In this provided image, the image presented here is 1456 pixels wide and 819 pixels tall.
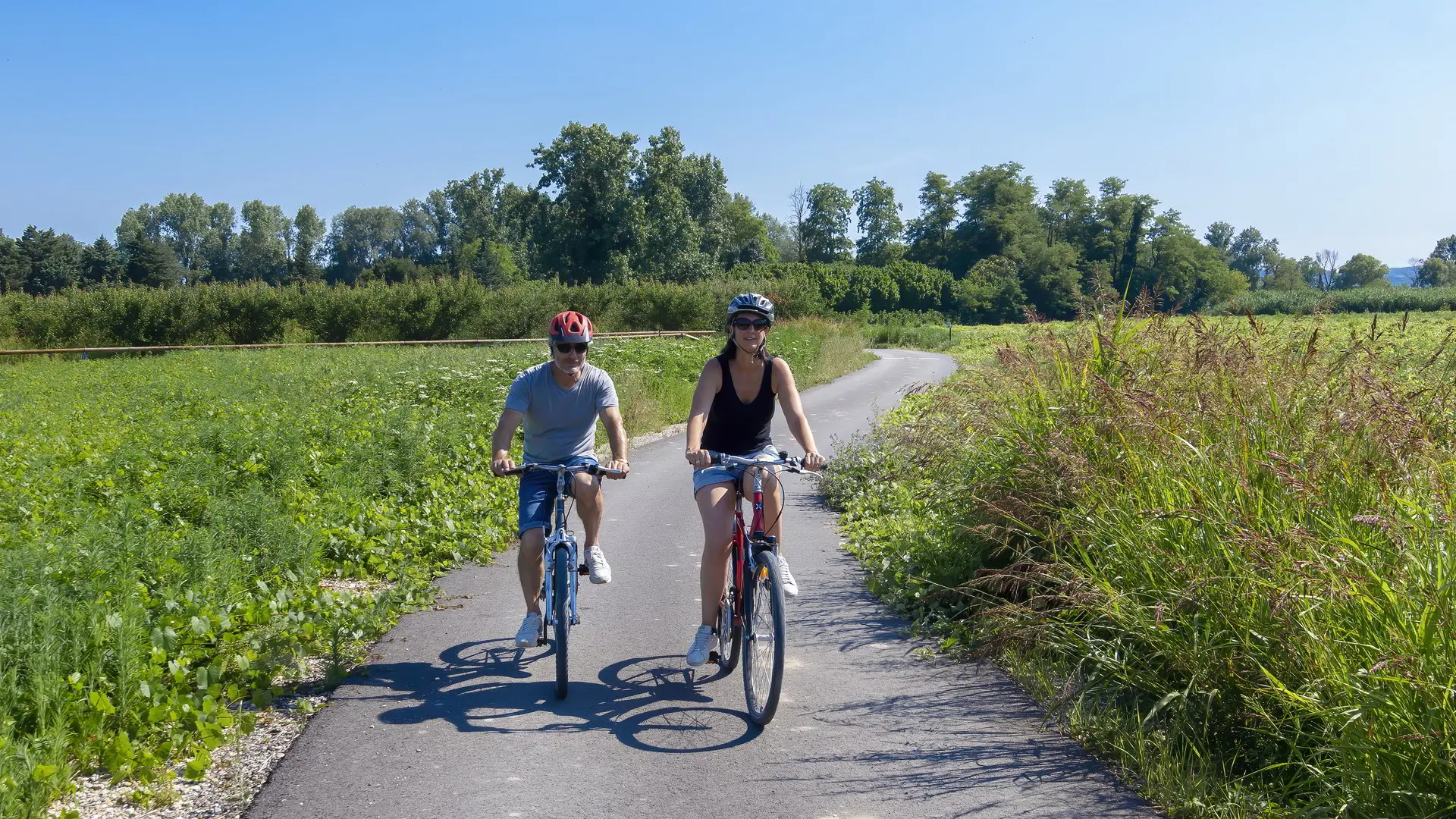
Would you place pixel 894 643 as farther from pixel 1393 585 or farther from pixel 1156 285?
pixel 1156 285

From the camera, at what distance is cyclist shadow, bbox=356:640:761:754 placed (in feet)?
16.5

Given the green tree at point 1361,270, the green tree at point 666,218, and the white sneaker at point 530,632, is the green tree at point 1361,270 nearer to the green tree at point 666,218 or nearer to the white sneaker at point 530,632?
the green tree at point 666,218

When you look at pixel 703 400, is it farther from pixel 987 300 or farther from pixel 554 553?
→ pixel 987 300

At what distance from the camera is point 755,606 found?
17.6ft

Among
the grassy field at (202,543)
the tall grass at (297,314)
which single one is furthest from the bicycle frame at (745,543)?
the tall grass at (297,314)

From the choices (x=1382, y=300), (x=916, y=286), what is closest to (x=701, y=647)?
(x=1382, y=300)

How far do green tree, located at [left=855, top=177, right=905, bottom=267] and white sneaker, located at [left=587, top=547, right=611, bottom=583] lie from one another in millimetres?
135355

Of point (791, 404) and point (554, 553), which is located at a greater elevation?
point (791, 404)

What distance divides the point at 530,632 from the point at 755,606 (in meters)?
1.34

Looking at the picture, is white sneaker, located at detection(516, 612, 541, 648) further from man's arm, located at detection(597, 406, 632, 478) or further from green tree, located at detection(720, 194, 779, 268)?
green tree, located at detection(720, 194, 779, 268)

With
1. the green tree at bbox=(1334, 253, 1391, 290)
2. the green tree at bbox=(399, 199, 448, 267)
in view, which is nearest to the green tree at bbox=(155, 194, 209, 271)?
the green tree at bbox=(399, 199, 448, 267)

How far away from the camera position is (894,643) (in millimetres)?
6602

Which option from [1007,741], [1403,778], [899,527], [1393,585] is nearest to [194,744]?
[1007,741]

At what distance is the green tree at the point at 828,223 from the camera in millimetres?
138625
